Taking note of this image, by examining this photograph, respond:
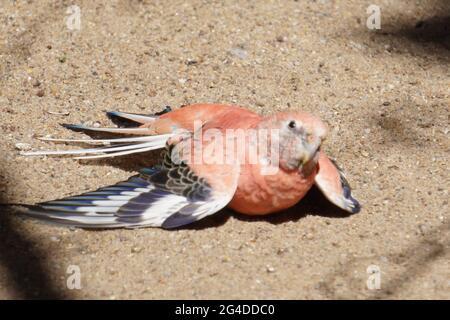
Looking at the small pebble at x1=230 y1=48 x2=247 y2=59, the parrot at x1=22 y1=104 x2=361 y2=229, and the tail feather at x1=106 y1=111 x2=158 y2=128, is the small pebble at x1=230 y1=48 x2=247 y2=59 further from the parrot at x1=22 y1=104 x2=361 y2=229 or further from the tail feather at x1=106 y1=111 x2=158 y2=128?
the parrot at x1=22 y1=104 x2=361 y2=229

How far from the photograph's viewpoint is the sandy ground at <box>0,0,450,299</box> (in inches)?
160

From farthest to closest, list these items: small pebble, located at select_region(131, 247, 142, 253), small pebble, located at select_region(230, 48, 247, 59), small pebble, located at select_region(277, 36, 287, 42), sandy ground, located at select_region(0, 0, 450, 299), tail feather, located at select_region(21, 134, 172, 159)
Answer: small pebble, located at select_region(277, 36, 287, 42) < small pebble, located at select_region(230, 48, 247, 59) < tail feather, located at select_region(21, 134, 172, 159) < small pebble, located at select_region(131, 247, 142, 253) < sandy ground, located at select_region(0, 0, 450, 299)

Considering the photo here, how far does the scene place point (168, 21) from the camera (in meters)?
6.06

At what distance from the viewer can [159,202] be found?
173 inches

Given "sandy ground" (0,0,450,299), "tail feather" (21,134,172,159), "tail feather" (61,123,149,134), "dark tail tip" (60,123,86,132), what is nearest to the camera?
"sandy ground" (0,0,450,299)

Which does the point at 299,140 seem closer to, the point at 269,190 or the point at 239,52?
the point at 269,190

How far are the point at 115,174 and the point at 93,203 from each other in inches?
19.9

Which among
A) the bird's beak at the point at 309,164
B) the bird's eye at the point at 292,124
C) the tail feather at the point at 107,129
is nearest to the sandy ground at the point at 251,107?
the tail feather at the point at 107,129

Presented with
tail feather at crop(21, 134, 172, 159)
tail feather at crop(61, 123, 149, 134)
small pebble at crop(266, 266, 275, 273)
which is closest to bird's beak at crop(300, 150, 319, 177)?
small pebble at crop(266, 266, 275, 273)
